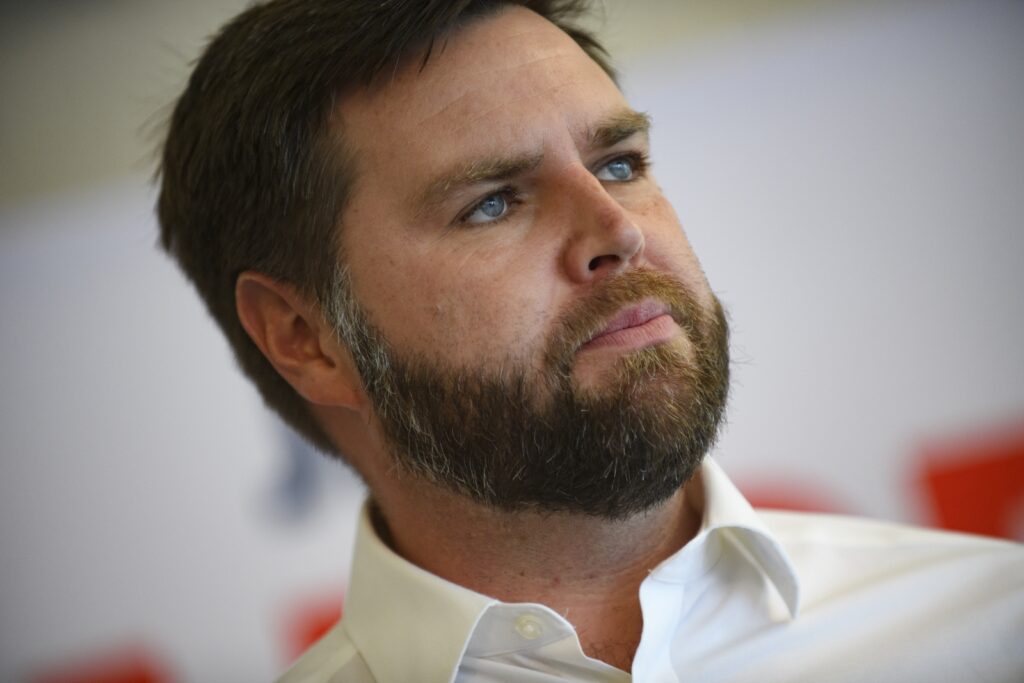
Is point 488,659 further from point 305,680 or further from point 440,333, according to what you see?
point 440,333

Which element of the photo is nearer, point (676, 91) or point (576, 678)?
point (576, 678)

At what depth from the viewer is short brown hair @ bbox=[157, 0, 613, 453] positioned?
1.20 metres

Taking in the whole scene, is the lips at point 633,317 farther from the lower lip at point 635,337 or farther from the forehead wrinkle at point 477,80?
the forehead wrinkle at point 477,80

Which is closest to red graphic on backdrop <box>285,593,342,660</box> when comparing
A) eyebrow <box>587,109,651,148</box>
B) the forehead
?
the forehead

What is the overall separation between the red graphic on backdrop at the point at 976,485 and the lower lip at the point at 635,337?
5.02 ft

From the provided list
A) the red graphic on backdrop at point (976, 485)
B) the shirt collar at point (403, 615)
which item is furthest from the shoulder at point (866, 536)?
the red graphic on backdrop at point (976, 485)

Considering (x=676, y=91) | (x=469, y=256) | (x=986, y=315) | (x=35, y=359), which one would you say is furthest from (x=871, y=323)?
(x=35, y=359)

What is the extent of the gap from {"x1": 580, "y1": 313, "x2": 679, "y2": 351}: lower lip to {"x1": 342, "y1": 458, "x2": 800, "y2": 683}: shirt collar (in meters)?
0.26

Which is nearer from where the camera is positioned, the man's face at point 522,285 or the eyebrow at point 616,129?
the man's face at point 522,285

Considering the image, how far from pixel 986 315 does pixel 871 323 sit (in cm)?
33

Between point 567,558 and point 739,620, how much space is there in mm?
234

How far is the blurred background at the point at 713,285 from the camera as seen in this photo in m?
2.20

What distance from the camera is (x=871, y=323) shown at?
233 centimetres

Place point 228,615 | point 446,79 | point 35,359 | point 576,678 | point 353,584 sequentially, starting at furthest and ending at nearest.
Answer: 1. point 35,359
2. point 228,615
3. point 353,584
4. point 446,79
5. point 576,678
